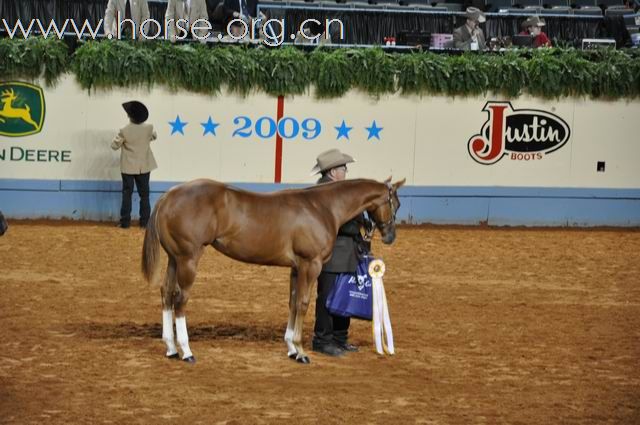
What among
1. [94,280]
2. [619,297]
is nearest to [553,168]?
[619,297]

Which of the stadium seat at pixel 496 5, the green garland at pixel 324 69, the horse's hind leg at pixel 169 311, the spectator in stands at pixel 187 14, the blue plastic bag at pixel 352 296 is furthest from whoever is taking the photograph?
the stadium seat at pixel 496 5

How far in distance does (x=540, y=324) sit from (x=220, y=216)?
165 inches

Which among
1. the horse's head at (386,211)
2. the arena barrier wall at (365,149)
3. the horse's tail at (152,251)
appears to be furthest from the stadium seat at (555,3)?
the horse's tail at (152,251)

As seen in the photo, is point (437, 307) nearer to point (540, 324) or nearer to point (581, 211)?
point (540, 324)

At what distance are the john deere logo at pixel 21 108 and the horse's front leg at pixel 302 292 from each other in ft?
32.6

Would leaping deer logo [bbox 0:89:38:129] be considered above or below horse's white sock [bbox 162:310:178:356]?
above

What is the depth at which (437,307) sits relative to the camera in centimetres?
1341

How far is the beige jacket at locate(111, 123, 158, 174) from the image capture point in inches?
726

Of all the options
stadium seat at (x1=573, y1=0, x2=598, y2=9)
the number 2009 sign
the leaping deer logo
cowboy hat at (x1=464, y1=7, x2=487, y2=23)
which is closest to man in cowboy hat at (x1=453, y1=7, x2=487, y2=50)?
cowboy hat at (x1=464, y1=7, x2=487, y2=23)

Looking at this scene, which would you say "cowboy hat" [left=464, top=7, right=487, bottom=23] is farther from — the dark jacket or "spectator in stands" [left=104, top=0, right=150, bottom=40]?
the dark jacket


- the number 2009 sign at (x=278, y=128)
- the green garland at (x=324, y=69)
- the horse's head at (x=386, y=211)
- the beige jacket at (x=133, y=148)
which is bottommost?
the horse's head at (x=386, y=211)

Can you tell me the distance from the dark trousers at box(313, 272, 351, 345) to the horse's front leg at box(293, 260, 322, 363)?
36 cm

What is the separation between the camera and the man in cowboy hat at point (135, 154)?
18453 millimetres

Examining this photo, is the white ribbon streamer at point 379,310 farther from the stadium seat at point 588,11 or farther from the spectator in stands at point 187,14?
the stadium seat at point 588,11
